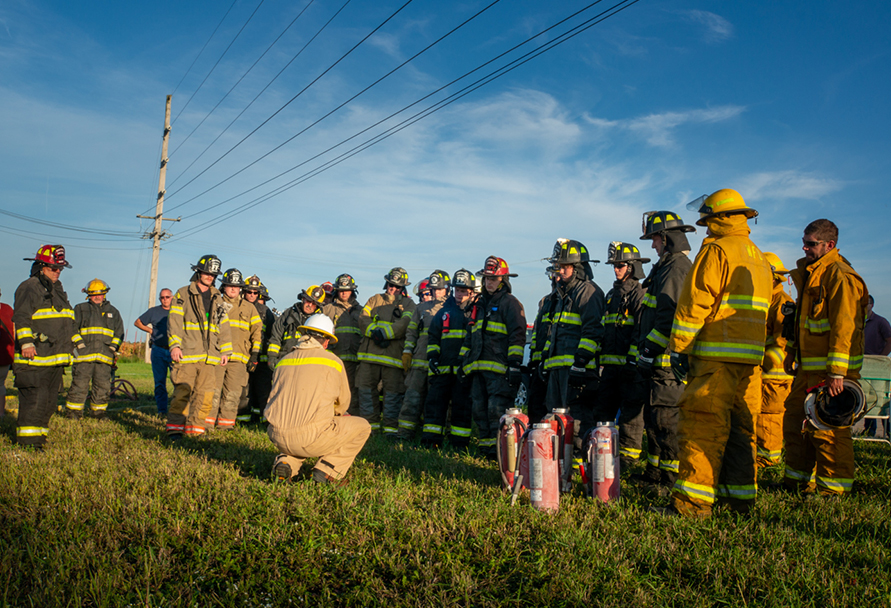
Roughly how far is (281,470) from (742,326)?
4287 mm

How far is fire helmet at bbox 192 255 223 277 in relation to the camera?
8883 millimetres

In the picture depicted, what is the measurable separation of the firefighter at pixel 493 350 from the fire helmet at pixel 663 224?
225 cm

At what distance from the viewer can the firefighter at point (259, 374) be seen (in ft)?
35.6

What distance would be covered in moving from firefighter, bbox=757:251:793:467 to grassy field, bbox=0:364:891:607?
1.48 m

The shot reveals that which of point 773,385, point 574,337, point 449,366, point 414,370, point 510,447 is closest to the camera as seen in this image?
point 510,447

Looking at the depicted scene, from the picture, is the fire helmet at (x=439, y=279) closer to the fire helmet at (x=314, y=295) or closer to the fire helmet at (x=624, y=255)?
the fire helmet at (x=314, y=295)

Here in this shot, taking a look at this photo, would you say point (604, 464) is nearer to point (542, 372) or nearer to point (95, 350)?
point (542, 372)

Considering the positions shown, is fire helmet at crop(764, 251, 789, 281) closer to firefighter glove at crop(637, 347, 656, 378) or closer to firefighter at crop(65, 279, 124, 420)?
firefighter glove at crop(637, 347, 656, 378)

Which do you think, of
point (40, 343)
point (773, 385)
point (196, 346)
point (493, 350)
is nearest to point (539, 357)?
point (493, 350)

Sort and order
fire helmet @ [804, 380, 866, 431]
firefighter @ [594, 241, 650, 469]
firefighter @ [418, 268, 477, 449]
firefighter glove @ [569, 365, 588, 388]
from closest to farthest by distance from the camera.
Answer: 1. fire helmet @ [804, 380, 866, 431]
2. firefighter glove @ [569, 365, 588, 388]
3. firefighter @ [594, 241, 650, 469]
4. firefighter @ [418, 268, 477, 449]

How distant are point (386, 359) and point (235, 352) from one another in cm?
255

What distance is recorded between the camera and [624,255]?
7.53m

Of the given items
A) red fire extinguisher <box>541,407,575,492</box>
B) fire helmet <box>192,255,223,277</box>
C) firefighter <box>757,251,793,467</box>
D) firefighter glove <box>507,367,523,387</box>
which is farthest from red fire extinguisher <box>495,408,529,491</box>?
fire helmet <box>192,255,223,277</box>

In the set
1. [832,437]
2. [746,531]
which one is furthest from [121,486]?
[832,437]
